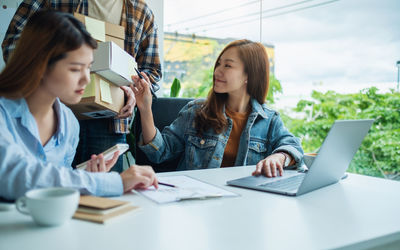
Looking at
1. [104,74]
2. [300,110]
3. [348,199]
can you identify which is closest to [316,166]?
[348,199]

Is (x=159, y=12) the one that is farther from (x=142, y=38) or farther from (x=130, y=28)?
(x=130, y=28)

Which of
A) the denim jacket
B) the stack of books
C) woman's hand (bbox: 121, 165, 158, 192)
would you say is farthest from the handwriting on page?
the denim jacket

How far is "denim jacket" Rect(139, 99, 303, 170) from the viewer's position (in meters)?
1.70

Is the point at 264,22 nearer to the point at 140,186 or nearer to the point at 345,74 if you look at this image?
the point at 345,74

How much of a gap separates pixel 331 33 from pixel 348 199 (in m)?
3.14

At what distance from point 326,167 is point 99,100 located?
0.85 meters

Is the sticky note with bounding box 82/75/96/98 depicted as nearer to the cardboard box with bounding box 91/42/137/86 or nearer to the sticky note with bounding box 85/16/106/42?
the cardboard box with bounding box 91/42/137/86

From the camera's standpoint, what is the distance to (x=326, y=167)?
1.08m

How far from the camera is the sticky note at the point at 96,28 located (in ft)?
4.61

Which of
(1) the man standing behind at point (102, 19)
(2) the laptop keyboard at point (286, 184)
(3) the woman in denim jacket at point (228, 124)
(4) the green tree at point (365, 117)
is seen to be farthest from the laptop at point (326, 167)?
(4) the green tree at point (365, 117)

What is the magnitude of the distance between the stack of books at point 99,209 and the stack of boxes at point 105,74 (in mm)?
633

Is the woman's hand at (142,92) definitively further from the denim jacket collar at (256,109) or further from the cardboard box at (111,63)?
the denim jacket collar at (256,109)

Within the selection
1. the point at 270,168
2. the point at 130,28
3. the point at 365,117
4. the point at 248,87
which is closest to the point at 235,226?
the point at 270,168

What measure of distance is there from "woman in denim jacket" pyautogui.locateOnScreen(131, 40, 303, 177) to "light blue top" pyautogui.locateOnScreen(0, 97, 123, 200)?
51cm
